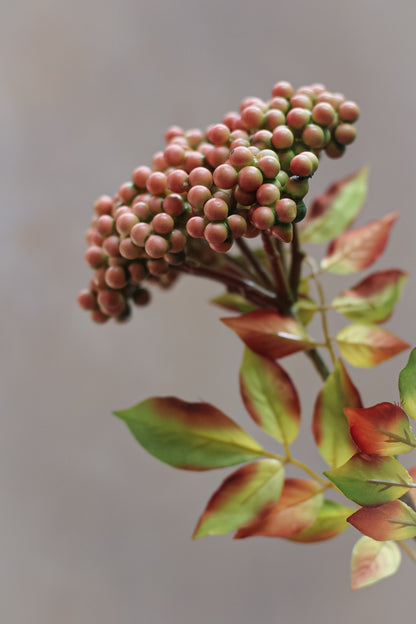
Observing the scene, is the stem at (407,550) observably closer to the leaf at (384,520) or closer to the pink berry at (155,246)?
the leaf at (384,520)

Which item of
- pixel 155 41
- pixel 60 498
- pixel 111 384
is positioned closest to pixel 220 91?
pixel 155 41

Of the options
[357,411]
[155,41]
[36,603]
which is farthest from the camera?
[155,41]

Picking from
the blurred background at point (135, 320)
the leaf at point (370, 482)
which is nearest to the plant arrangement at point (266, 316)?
the leaf at point (370, 482)

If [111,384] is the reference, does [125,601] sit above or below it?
below

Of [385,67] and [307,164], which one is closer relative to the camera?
[307,164]

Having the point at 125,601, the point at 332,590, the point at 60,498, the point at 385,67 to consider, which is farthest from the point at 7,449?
the point at 385,67

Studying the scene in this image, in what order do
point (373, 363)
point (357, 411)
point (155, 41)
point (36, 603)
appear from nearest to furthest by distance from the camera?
point (357, 411), point (373, 363), point (36, 603), point (155, 41)

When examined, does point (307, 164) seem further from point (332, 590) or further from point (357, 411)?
point (332, 590)

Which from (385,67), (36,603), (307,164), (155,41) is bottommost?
(36,603)
